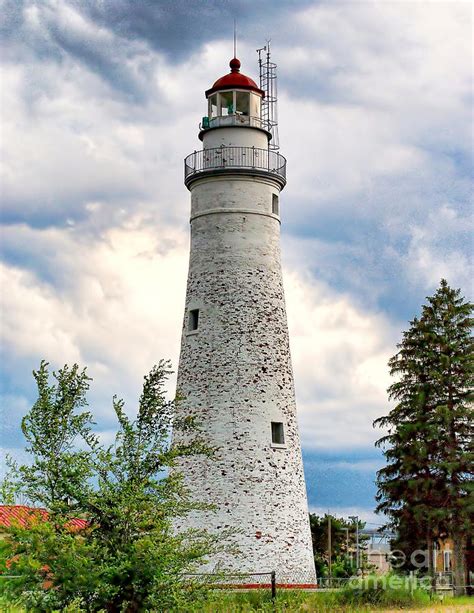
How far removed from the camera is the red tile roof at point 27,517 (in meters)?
17.6

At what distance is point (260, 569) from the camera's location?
30.7m

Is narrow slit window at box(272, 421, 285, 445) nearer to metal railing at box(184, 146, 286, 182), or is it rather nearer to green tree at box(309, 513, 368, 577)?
metal railing at box(184, 146, 286, 182)

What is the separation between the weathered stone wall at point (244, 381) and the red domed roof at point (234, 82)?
3.34m

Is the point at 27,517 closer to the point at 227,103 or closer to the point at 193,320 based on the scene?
the point at 193,320

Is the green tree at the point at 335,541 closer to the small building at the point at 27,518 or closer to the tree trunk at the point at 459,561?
the tree trunk at the point at 459,561

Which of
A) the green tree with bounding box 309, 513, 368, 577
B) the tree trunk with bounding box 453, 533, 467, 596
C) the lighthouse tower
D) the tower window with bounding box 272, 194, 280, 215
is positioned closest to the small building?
the lighthouse tower

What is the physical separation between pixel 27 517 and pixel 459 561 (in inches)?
908

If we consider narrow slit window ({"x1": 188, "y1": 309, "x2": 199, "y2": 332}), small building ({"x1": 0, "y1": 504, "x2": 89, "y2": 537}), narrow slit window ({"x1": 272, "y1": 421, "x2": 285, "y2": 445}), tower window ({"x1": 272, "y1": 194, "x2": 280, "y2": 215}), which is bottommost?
small building ({"x1": 0, "y1": 504, "x2": 89, "y2": 537})

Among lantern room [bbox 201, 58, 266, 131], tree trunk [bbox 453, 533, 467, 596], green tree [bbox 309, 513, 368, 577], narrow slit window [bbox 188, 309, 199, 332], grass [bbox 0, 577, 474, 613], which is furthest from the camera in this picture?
green tree [bbox 309, 513, 368, 577]

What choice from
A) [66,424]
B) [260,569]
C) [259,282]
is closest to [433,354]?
[259,282]

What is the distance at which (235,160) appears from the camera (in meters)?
34.4

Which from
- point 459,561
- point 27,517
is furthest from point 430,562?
point 27,517

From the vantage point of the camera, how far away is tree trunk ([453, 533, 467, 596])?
36438mm

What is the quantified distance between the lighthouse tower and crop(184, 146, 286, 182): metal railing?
0.04 meters
